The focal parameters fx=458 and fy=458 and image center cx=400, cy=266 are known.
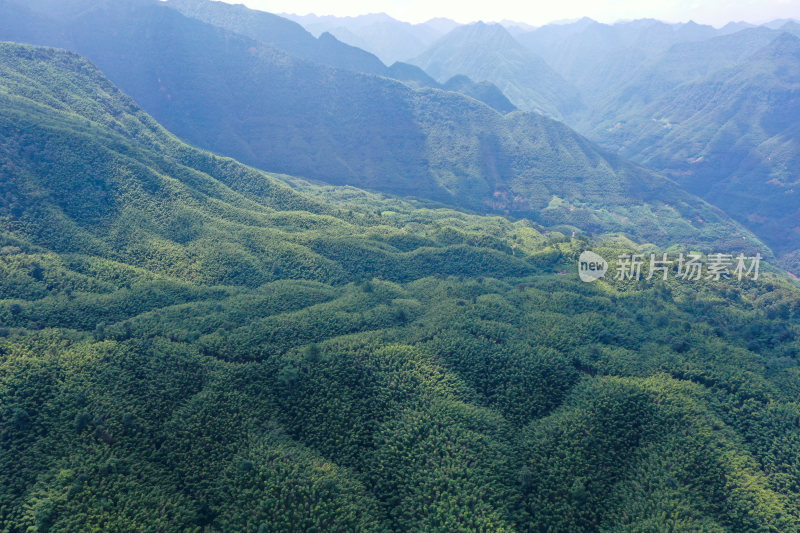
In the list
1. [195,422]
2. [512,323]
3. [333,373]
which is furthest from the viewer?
[512,323]

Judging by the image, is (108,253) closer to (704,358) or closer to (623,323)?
(623,323)

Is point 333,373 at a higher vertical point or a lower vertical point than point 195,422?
higher

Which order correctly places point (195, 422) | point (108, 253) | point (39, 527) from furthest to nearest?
point (108, 253)
point (195, 422)
point (39, 527)

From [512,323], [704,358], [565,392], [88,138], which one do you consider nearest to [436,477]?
[565,392]

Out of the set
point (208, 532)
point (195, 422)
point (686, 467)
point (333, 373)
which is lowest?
point (208, 532)

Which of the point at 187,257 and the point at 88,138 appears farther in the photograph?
the point at 88,138

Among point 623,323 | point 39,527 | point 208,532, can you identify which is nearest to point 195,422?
point 208,532
